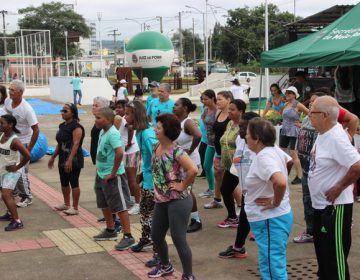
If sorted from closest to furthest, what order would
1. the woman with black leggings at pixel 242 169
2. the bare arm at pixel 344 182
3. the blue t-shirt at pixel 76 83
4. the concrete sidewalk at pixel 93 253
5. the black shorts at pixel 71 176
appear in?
1. the bare arm at pixel 344 182
2. the concrete sidewalk at pixel 93 253
3. the woman with black leggings at pixel 242 169
4. the black shorts at pixel 71 176
5. the blue t-shirt at pixel 76 83

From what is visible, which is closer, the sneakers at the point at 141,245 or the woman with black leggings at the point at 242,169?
the woman with black leggings at the point at 242,169

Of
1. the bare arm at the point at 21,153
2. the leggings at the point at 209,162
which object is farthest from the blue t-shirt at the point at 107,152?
the leggings at the point at 209,162

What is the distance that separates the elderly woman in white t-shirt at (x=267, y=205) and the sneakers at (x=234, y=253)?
4.47 ft

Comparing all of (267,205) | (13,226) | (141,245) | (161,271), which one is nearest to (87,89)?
(13,226)

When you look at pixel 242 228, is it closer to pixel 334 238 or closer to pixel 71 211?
pixel 334 238

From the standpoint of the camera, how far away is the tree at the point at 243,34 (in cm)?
8431

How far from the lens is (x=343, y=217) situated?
407 cm

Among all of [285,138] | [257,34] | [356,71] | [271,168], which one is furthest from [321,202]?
[257,34]

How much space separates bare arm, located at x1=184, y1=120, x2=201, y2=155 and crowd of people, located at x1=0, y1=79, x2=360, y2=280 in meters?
0.02

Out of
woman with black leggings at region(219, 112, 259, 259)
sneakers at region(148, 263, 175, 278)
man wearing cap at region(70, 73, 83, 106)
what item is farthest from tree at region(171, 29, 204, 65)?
sneakers at region(148, 263, 175, 278)

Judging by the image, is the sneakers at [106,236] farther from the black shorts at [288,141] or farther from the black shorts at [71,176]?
the black shorts at [288,141]

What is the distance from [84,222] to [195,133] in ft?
6.32

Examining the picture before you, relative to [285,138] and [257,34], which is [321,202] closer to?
[285,138]

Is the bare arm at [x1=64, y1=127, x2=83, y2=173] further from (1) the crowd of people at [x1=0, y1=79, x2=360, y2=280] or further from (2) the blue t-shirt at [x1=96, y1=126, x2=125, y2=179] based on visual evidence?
(2) the blue t-shirt at [x1=96, y1=126, x2=125, y2=179]
